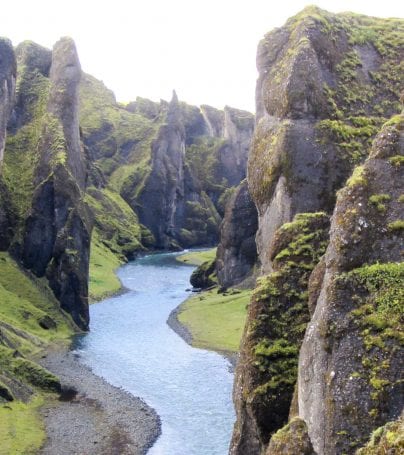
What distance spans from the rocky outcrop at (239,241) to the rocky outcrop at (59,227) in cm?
3060

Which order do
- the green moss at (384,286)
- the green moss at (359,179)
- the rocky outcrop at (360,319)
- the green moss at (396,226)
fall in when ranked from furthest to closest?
the green moss at (359,179) → the green moss at (396,226) → the green moss at (384,286) → the rocky outcrop at (360,319)

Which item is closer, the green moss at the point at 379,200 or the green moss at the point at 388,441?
the green moss at the point at 388,441

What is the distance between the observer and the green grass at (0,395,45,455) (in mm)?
47688

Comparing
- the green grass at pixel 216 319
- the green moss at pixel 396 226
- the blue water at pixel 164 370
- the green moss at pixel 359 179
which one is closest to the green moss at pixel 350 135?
the green moss at pixel 359 179

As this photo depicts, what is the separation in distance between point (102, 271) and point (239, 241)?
1469 inches

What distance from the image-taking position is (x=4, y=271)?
102000mm

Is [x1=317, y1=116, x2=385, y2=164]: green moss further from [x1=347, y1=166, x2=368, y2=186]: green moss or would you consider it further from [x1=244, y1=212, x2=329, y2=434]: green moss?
[x1=347, y1=166, x2=368, y2=186]: green moss

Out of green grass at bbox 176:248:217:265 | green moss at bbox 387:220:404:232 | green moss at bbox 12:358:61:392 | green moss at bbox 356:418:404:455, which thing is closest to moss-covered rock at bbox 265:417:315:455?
green moss at bbox 356:418:404:455

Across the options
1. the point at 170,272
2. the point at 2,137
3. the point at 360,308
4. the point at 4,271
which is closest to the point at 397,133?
the point at 360,308

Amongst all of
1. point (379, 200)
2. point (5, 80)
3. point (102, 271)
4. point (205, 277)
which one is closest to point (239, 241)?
point (205, 277)

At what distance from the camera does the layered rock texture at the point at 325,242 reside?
69.5 feet

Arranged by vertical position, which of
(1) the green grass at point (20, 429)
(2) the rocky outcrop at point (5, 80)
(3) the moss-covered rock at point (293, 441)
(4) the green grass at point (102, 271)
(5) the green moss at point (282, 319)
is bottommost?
(4) the green grass at point (102, 271)

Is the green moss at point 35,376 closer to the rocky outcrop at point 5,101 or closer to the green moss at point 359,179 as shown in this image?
the rocky outcrop at point 5,101

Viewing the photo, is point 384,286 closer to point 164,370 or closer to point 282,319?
point 282,319
